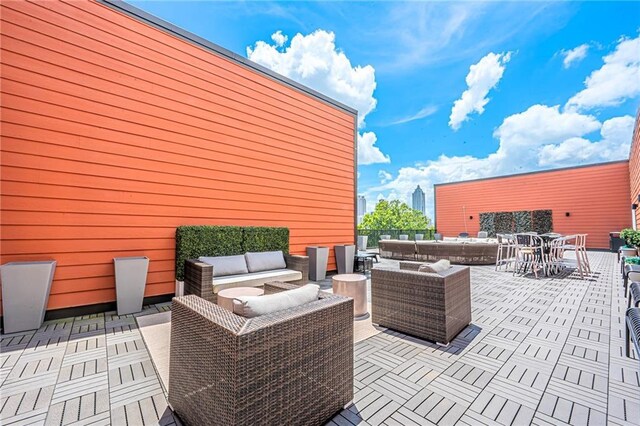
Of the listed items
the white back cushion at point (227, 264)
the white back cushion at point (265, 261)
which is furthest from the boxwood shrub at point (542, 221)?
the white back cushion at point (227, 264)

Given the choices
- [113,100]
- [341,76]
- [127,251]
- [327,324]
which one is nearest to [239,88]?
[113,100]

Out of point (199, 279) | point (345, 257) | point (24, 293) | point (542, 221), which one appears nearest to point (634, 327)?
point (199, 279)

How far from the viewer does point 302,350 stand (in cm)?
143

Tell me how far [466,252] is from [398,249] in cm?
227

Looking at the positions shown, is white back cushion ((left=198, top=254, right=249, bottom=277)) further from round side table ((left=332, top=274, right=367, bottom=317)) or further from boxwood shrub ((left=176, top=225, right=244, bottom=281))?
round side table ((left=332, top=274, right=367, bottom=317))

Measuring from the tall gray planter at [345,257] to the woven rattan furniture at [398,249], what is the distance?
3.62 m

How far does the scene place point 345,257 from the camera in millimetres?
6285

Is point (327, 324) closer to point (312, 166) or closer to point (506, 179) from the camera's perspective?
Answer: point (312, 166)

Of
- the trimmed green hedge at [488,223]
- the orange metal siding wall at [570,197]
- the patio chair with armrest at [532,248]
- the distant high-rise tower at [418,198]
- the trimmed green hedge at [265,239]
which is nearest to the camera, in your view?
the trimmed green hedge at [265,239]

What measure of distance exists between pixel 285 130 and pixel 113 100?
300 cm

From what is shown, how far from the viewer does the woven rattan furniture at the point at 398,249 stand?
30.2 ft

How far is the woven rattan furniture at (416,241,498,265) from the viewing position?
316 inches

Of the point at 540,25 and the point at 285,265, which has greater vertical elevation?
the point at 540,25

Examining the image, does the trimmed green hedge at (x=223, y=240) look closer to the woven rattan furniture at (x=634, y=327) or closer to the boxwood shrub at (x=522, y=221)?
the woven rattan furniture at (x=634, y=327)
